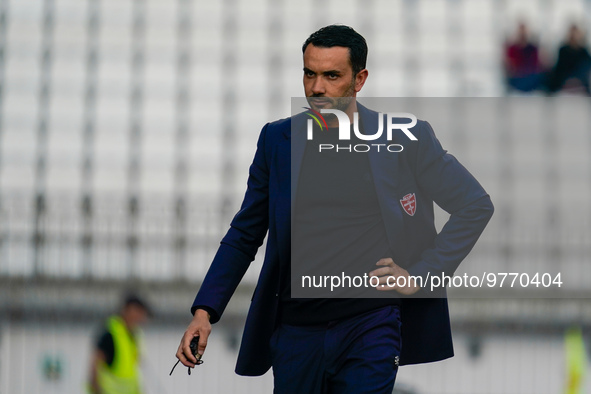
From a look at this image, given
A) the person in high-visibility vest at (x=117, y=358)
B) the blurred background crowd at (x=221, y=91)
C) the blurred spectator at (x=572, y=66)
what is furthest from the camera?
the blurred background crowd at (x=221, y=91)

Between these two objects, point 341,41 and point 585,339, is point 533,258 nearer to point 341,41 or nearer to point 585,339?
point 585,339

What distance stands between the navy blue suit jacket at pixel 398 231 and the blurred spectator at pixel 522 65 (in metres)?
12.1

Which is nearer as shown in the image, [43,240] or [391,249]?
[391,249]

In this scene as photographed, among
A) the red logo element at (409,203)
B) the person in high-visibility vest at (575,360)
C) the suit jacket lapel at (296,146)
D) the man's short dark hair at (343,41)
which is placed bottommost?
the person in high-visibility vest at (575,360)

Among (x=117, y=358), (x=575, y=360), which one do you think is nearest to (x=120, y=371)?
(x=117, y=358)

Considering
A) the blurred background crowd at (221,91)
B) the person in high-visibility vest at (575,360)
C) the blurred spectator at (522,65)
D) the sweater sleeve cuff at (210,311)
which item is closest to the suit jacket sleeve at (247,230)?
the sweater sleeve cuff at (210,311)

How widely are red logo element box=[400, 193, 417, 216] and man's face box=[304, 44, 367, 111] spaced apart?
1.22 ft

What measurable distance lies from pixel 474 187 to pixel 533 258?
1680 centimetres

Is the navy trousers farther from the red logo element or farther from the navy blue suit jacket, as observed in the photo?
the red logo element

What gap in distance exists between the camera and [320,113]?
134 inches

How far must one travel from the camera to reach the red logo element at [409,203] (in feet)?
11.2

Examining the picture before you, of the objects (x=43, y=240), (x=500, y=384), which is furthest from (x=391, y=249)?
(x=43, y=240)

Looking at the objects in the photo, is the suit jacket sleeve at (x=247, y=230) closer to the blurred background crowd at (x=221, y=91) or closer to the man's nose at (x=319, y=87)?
the man's nose at (x=319, y=87)

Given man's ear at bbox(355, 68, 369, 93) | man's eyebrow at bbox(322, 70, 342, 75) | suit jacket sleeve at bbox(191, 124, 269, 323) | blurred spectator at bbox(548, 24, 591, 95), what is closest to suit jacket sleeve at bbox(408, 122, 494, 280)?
man's ear at bbox(355, 68, 369, 93)
